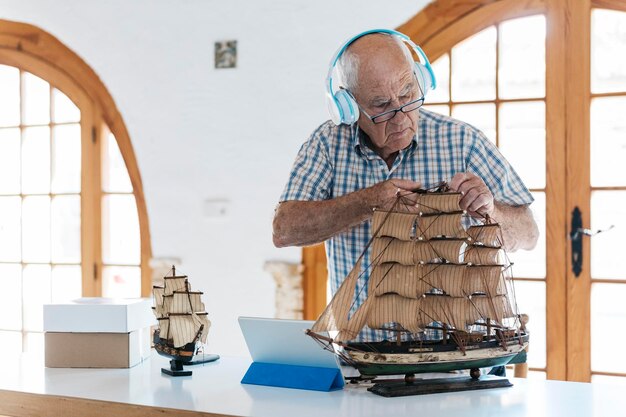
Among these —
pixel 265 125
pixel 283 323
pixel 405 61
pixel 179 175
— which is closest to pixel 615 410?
pixel 283 323

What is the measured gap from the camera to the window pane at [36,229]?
4.94 metres

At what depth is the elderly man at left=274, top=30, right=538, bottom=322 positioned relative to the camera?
208 centimetres

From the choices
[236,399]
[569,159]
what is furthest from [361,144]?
[569,159]

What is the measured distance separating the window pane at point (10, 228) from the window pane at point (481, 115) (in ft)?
9.76

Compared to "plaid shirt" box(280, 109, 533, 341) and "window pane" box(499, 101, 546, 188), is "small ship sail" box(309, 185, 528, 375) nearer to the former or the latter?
"plaid shirt" box(280, 109, 533, 341)

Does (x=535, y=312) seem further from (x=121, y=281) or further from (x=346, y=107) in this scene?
(x=121, y=281)

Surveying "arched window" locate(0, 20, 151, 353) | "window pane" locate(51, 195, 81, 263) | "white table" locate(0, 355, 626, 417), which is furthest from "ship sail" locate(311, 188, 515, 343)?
"window pane" locate(51, 195, 81, 263)

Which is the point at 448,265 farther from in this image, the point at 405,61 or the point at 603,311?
the point at 603,311

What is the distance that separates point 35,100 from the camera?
4.93 metres

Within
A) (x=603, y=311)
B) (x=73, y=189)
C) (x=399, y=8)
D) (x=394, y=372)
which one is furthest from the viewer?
(x=73, y=189)

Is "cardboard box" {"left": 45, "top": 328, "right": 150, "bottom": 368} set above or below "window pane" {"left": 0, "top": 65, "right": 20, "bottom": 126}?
below

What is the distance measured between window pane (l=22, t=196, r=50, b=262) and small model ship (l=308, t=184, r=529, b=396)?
363 centimetres

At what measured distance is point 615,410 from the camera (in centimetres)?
152

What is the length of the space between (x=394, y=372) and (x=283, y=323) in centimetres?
28
